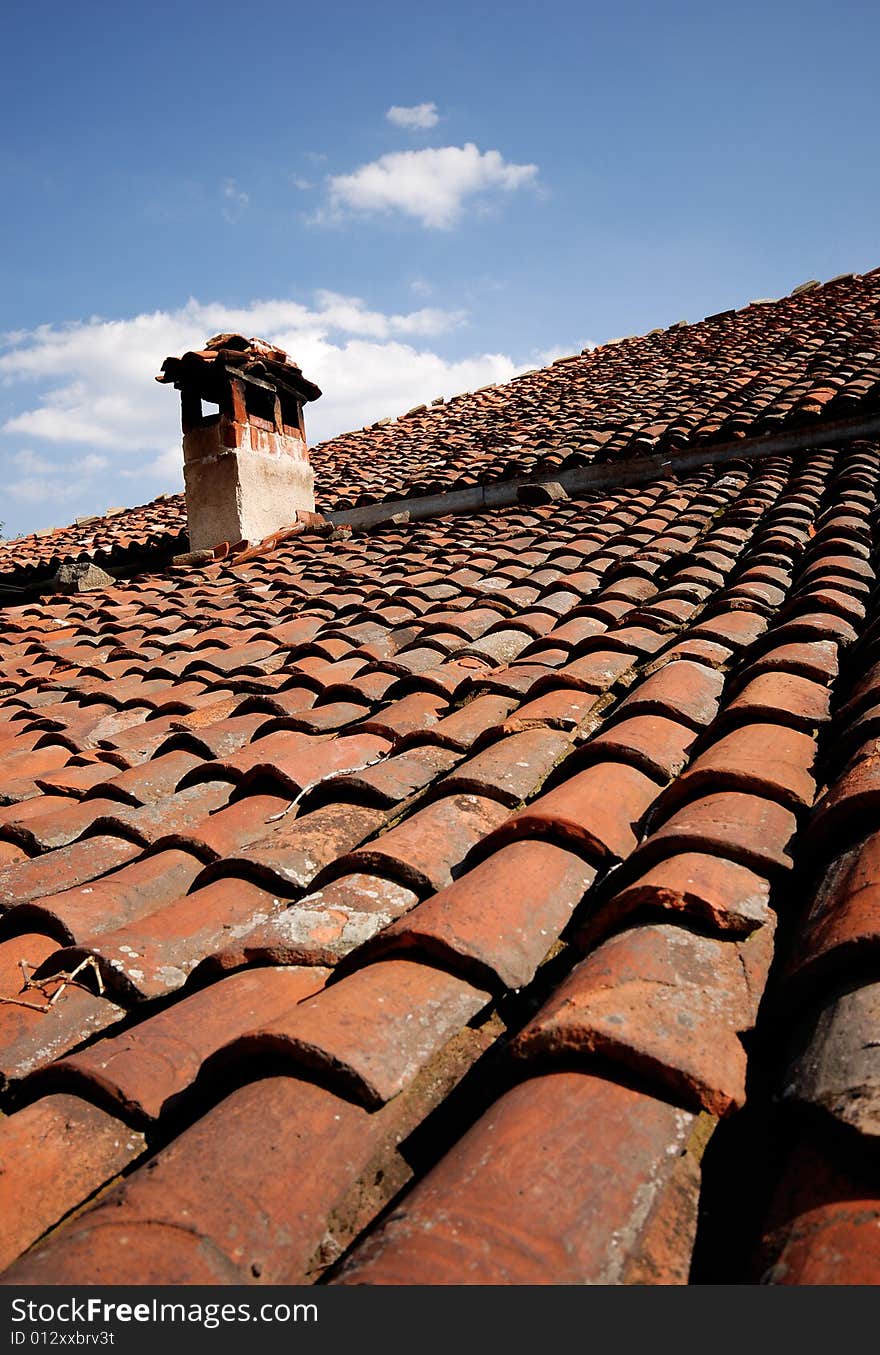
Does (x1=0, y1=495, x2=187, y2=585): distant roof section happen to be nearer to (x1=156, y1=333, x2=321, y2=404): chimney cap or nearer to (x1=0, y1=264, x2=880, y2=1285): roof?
(x1=156, y1=333, x2=321, y2=404): chimney cap

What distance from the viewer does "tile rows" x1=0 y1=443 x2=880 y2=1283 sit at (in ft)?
3.16

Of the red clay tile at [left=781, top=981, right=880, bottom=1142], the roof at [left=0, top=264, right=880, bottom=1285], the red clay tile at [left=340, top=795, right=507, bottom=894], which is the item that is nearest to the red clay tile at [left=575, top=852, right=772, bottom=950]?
the roof at [left=0, top=264, right=880, bottom=1285]

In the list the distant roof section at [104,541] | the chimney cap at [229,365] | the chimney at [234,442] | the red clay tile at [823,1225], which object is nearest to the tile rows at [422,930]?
the red clay tile at [823,1225]

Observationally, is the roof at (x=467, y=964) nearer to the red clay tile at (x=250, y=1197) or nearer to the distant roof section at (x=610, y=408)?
the red clay tile at (x=250, y=1197)

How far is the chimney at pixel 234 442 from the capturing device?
277 inches

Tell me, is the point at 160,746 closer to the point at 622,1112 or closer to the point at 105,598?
the point at 622,1112

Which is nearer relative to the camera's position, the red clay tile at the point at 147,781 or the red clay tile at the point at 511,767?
the red clay tile at the point at 511,767

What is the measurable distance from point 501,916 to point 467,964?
0.46 ft

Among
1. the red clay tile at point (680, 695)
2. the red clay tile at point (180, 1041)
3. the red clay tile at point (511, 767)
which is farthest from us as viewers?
the red clay tile at point (680, 695)

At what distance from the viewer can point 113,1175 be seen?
118cm

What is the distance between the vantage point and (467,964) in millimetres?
1385

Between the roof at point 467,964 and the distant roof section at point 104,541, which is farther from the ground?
the distant roof section at point 104,541

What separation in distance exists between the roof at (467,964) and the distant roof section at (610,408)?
11.0 feet

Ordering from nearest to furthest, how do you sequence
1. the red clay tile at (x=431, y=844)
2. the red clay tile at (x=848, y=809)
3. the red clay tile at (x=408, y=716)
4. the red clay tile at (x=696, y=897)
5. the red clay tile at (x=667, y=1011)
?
the red clay tile at (x=667, y=1011), the red clay tile at (x=696, y=897), the red clay tile at (x=848, y=809), the red clay tile at (x=431, y=844), the red clay tile at (x=408, y=716)
